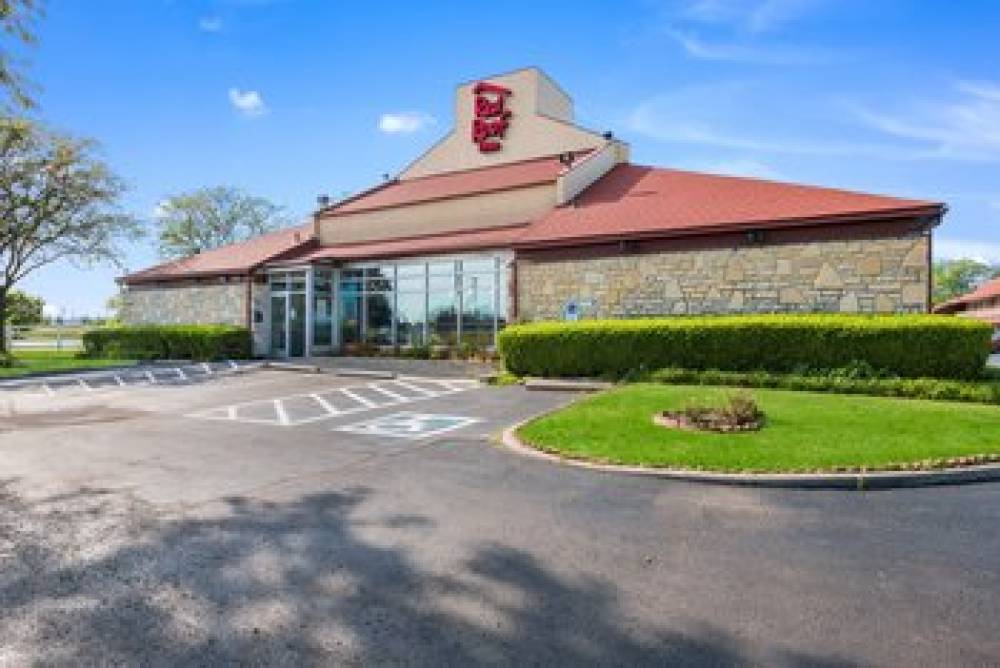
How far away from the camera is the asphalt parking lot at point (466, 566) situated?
125 inches

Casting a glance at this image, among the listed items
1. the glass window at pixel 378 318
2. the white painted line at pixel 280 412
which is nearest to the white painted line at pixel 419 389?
the white painted line at pixel 280 412

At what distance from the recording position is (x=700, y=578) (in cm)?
402

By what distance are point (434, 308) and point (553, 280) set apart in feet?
16.6

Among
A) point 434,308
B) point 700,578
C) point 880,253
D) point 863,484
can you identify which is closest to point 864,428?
point 863,484

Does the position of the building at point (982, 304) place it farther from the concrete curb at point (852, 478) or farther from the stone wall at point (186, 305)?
the stone wall at point (186, 305)

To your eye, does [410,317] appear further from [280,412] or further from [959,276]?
[959,276]

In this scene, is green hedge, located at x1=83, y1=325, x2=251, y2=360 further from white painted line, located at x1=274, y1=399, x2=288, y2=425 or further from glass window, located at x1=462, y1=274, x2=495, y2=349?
white painted line, located at x1=274, y1=399, x2=288, y2=425

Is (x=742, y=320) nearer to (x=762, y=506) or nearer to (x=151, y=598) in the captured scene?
(x=762, y=506)

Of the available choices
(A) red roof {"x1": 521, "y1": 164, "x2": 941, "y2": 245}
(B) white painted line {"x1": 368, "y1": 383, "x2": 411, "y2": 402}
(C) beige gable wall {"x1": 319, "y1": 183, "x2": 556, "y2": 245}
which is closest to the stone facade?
(A) red roof {"x1": 521, "y1": 164, "x2": 941, "y2": 245}

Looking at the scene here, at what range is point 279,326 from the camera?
24.1 meters

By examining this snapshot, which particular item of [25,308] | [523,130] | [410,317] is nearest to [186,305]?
[410,317]

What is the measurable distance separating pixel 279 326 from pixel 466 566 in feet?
71.6

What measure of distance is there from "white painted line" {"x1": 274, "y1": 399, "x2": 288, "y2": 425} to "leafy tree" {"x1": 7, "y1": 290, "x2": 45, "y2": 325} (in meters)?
52.0

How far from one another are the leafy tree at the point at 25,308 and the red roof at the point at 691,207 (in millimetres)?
53453
